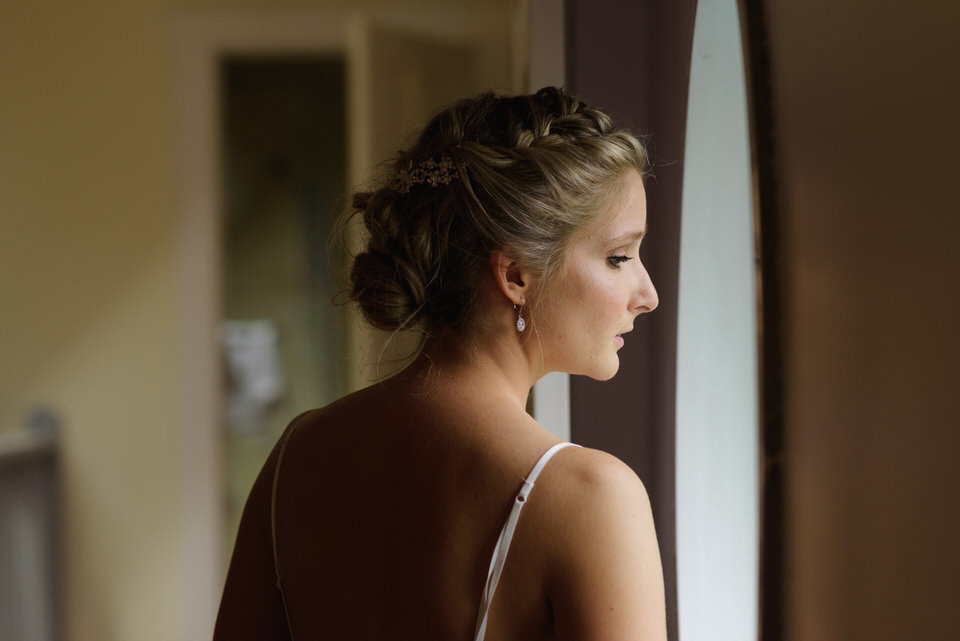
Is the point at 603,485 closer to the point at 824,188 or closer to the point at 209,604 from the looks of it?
the point at 824,188

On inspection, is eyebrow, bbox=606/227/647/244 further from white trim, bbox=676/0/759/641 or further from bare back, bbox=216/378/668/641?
white trim, bbox=676/0/759/641

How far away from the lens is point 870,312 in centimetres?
56

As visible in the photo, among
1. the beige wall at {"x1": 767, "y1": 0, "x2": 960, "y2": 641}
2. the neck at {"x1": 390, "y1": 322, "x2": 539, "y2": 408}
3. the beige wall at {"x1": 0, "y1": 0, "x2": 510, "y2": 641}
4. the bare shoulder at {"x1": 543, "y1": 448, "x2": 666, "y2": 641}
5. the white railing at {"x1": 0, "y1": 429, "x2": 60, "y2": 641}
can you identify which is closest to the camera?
the beige wall at {"x1": 767, "y1": 0, "x2": 960, "y2": 641}

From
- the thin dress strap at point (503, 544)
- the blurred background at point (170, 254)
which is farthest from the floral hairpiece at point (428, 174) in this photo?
the blurred background at point (170, 254)

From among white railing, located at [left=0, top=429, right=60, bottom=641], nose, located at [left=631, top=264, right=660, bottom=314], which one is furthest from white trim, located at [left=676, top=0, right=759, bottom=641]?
white railing, located at [left=0, top=429, right=60, bottom=641]

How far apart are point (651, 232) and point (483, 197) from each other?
1.39 feet

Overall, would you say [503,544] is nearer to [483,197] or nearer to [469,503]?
[469,503]

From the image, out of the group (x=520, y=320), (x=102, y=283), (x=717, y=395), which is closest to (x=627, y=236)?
(x=520, y=320)

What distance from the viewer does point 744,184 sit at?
1178 mm

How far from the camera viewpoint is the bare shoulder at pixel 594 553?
2.07 feet

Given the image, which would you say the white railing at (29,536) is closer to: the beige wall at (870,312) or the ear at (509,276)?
the ear at (509,276)

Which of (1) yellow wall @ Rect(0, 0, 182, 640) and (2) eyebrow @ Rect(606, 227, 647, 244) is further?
(1) yellow wall @ Rect(0, 0, 182, 640)

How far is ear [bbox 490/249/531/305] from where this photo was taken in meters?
0.78

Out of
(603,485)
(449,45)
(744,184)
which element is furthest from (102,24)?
(603,485)
